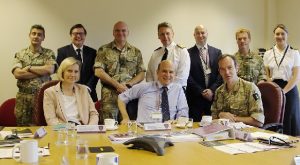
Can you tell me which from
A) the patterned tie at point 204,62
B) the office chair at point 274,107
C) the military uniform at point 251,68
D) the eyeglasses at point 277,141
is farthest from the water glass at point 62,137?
the military uniform at point 251,68

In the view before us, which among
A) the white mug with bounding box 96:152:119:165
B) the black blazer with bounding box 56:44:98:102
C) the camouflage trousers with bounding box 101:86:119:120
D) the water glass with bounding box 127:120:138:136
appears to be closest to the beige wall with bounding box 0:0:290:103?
the black blazer with bounding box 56:44:98:102

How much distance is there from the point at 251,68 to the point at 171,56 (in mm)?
988

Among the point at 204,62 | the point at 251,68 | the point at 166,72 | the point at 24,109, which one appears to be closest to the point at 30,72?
the point at 24,109

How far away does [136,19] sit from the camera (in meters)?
5.73

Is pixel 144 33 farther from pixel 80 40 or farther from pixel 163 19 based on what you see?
pixel 80 40

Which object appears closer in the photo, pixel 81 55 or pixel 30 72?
pixel 30 72

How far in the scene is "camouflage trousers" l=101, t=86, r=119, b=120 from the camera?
430 centimetres

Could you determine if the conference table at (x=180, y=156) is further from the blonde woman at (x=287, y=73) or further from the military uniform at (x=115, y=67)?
the blonde woman at (x=287, y=73)

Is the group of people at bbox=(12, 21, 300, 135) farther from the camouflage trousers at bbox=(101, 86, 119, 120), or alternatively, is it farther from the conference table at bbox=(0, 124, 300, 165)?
the conference table at bbox=(0, 124, 300, 165)

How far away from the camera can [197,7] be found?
20.0 ft

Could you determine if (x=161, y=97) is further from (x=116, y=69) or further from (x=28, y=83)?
(x=28, y=83)

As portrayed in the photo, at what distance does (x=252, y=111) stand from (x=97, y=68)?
6.29 ft

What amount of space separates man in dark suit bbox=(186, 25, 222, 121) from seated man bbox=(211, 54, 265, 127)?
2.83ft

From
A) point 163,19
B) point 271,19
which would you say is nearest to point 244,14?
point 271,19
